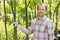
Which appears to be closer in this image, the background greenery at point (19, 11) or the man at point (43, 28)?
the man at point (43, 28)

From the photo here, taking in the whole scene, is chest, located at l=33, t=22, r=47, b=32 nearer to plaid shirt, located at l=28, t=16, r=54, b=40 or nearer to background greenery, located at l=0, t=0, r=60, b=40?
plaid shirt, located at l=28, t=16, r=54, b=40

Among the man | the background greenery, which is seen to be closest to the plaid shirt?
the man

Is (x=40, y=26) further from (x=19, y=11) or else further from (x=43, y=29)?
(x=19, y=11)

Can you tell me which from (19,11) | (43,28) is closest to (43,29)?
(43,28)

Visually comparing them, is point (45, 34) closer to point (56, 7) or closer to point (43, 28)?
point (43, 28)

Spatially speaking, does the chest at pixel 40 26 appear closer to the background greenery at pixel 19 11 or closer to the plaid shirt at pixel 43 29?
the plaid shirt at pixel 43 29

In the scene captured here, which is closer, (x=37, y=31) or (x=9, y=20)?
(x=37, y=31)

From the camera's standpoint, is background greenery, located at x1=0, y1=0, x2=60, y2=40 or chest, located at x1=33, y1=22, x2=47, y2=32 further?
background greenery, located at x1=0, y1=0, x2=60, y2=40

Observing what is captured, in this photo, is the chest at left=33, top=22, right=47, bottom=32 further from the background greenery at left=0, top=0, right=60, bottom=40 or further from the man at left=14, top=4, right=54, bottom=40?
the background greenery at left=0, top=0, right=60, bottom=40

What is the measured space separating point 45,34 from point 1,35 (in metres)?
4.47

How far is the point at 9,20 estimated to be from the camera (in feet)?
21.5

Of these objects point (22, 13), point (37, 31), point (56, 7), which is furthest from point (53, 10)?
point (37, 31)

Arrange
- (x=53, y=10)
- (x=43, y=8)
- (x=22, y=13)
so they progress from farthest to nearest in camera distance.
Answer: (x=53, y=10), (x=22, y=13), (x=43, y=8)

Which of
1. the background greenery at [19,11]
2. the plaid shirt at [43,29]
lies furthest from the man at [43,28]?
the background greenery at [19,11]
